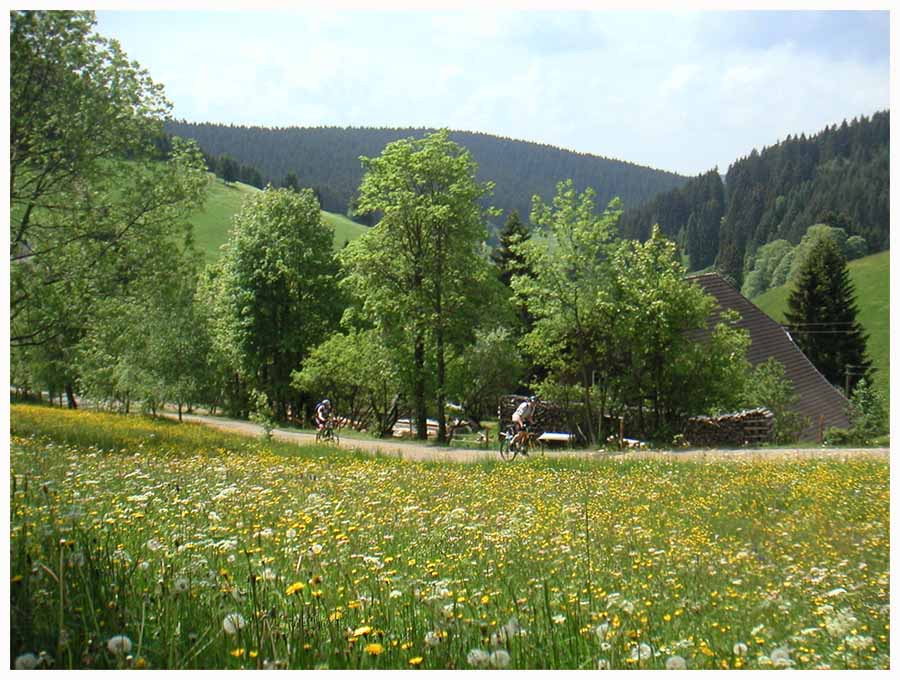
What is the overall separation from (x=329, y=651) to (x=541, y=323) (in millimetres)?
22752

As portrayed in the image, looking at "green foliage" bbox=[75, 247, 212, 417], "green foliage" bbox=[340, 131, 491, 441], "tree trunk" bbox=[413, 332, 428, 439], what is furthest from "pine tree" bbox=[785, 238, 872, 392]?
"green foliage" bbox=[75, 247, 212, 417]

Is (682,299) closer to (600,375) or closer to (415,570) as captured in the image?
(600,375)

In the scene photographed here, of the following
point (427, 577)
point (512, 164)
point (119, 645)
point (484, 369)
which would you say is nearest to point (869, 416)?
point (512, 164)

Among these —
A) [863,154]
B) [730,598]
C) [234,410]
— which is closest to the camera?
[730,598]

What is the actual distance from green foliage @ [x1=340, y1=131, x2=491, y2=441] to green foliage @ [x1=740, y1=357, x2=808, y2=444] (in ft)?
33.5

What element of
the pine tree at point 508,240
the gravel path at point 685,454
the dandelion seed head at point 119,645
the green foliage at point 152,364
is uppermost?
the pine tree at point 508,240

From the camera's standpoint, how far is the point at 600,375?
85.9 feet

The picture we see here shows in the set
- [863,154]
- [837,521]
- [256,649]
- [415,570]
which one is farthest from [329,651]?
[863,154]

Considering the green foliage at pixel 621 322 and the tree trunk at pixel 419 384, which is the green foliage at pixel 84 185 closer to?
the green foliage at pixel 621 322

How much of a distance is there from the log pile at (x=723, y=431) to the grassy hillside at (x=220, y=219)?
51.9 ft

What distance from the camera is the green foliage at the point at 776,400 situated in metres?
27.2

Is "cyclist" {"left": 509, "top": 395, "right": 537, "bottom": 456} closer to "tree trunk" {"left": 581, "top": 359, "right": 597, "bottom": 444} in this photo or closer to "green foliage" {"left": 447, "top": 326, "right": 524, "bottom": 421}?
"tree trunk" {"left": 581, "top": 359, "right": 597, "bottom": 444}

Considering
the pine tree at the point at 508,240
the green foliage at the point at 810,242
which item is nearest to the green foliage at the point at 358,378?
the pine tree at the point at 508,240

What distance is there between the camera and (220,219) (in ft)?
248
